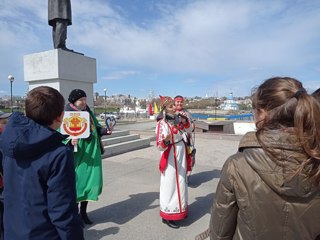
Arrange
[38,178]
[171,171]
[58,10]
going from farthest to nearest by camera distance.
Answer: [58,10], [171,171], [38,178]

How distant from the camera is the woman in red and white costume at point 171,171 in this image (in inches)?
138

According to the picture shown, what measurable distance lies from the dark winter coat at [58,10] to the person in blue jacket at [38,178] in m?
6.49

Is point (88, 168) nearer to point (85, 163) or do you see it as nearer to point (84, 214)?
point (85, 163)

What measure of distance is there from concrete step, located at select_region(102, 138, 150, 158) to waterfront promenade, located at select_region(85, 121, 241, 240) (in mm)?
292

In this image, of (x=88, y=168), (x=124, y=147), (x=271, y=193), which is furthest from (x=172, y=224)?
A: (x=124, y=147)

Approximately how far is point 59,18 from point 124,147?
177 inches

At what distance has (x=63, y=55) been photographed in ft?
23.4

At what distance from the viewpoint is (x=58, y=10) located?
7.25 m

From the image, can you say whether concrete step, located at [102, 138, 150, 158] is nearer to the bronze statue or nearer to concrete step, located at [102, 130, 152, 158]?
concrete step, located at [102, 130, 152, 158]

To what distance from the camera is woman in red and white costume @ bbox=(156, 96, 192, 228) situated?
11.5ft

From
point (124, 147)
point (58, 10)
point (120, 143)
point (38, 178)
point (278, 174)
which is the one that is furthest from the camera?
point (120, 143)

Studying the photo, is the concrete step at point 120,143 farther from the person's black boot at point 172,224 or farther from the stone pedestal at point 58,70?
the person's black boot at point 172,224

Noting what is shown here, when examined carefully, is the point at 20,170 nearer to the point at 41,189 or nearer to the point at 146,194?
the point at 41,189

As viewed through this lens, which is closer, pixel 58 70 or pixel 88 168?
pixel 88 168
